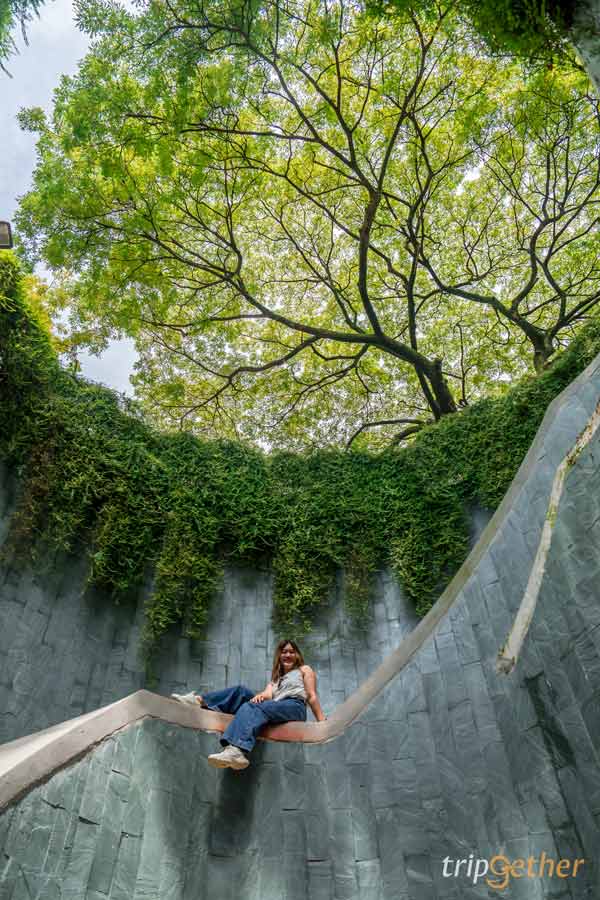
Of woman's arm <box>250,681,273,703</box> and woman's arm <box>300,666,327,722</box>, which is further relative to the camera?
woman's arm <box>300,666,327,722</box>

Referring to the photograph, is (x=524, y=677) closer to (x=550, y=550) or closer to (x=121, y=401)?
(x=550, y=550)

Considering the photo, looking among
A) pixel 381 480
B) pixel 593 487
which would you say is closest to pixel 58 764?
pixel 593 487

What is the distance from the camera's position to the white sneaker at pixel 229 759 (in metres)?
3.96

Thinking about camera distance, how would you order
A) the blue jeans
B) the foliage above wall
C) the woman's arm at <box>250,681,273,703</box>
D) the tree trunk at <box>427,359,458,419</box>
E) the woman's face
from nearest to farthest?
the blue jeans < the woman's arm at <box>250,681,273,703</box> < the woman's face < the foliage above wall < the tree trunk at <box>427,359,458,419</box>

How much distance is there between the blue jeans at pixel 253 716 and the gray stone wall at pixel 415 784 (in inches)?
8.0

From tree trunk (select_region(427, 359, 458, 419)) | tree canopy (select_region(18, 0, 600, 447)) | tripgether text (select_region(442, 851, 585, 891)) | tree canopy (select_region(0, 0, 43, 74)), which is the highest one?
tree canopy (select_region(18, 0, 600, 447))

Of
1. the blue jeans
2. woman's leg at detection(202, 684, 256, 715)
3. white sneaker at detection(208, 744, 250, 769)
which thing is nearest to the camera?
white sneaker at detection(208, 744, 250, 769)

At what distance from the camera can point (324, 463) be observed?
8.74 m

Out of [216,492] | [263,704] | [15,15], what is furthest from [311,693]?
[15,15]

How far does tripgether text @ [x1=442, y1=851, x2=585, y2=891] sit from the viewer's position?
10.5ft

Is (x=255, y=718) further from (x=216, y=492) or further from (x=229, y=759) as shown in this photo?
(x=216, y=492)

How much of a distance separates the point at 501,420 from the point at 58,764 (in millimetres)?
6232

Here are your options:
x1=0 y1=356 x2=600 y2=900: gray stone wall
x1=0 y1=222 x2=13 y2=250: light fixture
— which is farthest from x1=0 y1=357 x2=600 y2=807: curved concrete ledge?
x1=0 y1=222 x2=13 y2=250: light fixture

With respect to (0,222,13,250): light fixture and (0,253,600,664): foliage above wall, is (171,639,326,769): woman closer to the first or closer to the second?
(0,253,600,664): foliage above wall
